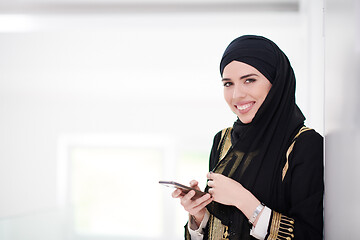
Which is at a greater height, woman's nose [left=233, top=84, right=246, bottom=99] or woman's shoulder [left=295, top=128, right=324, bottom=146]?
woman's nose [left=233, top=84, right=246, bottom=99]

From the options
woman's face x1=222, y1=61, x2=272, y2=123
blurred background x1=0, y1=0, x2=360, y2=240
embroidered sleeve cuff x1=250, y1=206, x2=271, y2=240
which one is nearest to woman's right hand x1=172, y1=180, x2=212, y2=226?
embroidered sleeve cuff x1=250, y1=206, x2=271, y2=240

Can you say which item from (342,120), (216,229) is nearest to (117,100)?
(216,229)

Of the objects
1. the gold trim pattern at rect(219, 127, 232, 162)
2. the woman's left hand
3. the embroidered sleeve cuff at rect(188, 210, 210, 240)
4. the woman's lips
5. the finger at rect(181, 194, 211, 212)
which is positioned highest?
the woman's lips

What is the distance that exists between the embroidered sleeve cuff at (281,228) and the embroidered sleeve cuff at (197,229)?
0.29 m

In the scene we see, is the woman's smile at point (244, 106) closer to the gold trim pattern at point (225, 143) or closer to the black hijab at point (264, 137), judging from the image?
the black hijab at point (264, 137)

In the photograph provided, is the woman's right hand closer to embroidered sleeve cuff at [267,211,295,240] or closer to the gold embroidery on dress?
the gold embroidery on dress

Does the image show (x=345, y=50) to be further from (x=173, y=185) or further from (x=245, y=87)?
(x=173, y=185)

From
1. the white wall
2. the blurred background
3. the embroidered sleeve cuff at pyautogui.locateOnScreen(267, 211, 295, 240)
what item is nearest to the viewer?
the white wall

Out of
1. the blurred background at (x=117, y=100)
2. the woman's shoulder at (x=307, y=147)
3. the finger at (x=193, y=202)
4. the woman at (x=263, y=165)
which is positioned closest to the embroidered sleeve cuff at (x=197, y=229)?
the woman at (x=263, y=165)

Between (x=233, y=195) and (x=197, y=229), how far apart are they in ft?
0.88

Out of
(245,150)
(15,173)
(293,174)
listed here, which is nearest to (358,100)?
(293,174)

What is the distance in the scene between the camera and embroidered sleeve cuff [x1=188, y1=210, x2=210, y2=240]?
1.23 metres

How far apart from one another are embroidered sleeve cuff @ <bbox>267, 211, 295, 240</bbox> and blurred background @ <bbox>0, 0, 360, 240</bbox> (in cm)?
121

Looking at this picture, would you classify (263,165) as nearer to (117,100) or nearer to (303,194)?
(303,194)
